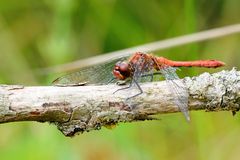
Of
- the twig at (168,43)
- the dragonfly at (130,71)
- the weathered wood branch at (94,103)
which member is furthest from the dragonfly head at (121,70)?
the twig at (168,43)

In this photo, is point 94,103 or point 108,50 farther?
point 108,50

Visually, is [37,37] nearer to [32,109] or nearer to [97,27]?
[97,27]

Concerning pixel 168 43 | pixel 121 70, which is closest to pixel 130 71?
pixel 121 70

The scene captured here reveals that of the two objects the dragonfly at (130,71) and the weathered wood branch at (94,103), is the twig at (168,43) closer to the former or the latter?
the dragonfly at (130,71)

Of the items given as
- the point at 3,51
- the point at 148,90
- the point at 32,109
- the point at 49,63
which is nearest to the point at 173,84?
the point at 148,90

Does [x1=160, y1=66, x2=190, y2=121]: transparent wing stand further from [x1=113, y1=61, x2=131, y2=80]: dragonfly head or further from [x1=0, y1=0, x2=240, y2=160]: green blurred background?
[x1=0, y1=0, x2=240, y2=160]: green blurred background

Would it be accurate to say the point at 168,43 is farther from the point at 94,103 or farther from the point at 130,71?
the point at 94,103

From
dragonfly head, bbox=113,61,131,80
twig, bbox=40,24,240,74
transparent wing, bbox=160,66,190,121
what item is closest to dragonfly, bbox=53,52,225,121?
dragonfly head, bbox=113,61,131,80
